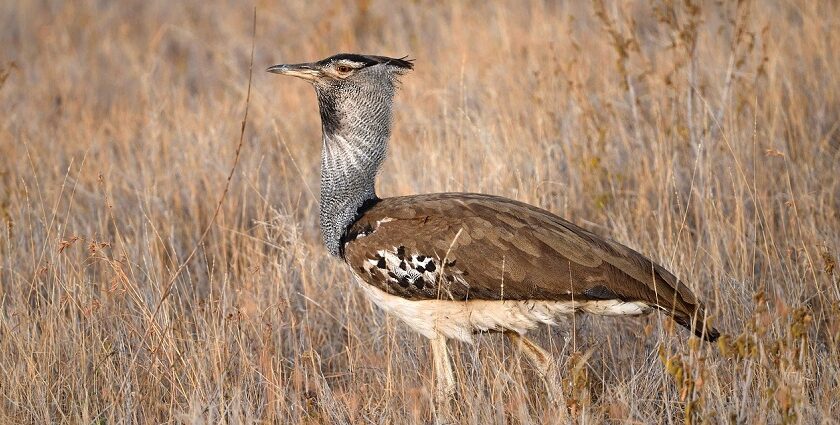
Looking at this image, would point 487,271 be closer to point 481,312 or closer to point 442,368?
point 481,312

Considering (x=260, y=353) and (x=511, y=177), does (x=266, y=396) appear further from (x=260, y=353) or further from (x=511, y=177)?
(x=511, y=177)

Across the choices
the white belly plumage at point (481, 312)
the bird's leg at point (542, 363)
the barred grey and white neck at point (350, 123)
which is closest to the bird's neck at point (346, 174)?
the barred grey and white neck at point (350, 123)

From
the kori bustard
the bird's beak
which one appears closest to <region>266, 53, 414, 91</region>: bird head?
the bird's beak

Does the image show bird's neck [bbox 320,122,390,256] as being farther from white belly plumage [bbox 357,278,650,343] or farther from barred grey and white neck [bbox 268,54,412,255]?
white belly plumage [bbox 357,278,650,343]

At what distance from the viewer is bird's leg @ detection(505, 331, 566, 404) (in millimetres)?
3273

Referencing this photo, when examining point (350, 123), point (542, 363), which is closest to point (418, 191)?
point (350, 123)

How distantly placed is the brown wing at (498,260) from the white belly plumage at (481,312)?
35mm

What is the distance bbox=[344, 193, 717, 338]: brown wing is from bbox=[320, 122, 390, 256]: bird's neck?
196 mm

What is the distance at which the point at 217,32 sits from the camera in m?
8.64

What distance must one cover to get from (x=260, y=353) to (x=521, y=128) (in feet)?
7.32

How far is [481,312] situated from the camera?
10.8ft

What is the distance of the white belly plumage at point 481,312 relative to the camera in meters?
3.23

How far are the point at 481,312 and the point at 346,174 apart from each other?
0.77 m

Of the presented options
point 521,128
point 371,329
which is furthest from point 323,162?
point 521,128
